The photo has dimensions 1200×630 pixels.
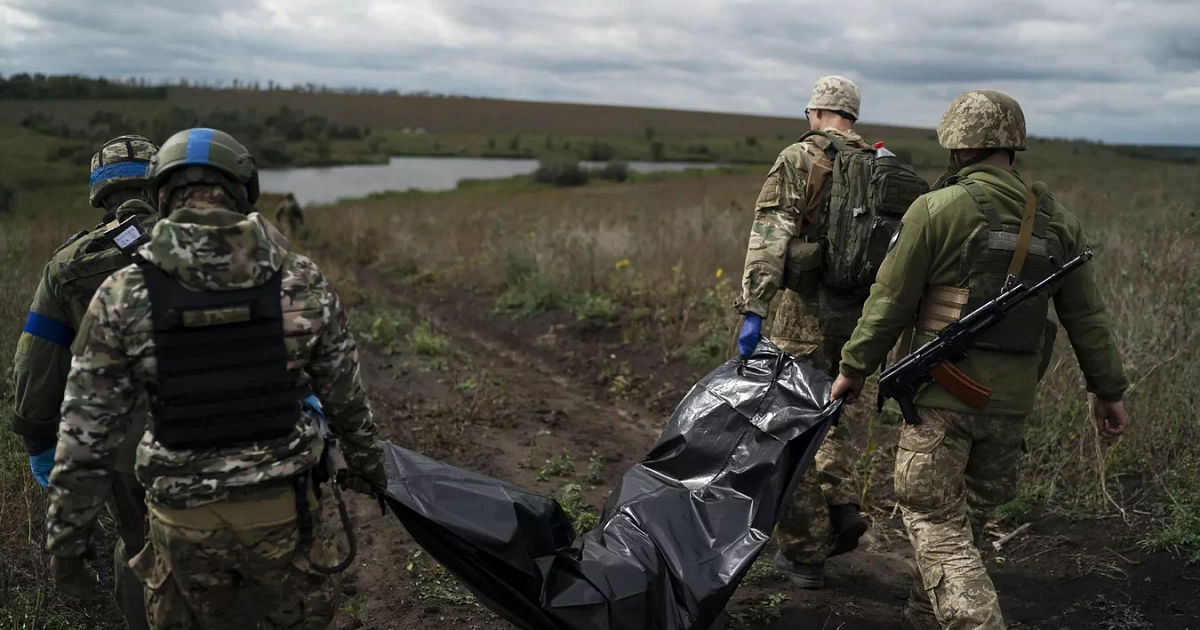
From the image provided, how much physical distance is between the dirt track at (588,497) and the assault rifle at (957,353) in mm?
1176

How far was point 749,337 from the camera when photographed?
3678 mm

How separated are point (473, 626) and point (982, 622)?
195 cm

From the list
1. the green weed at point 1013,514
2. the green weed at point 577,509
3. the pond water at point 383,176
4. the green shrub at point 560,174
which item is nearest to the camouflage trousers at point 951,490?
the green weed at point 1013,514

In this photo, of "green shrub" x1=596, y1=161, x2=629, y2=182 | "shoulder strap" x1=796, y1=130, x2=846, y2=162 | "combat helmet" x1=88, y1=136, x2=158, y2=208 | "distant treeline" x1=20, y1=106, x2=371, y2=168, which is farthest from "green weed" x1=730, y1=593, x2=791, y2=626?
"green shrub" x1=596, y1=161, x2=629, y2=182

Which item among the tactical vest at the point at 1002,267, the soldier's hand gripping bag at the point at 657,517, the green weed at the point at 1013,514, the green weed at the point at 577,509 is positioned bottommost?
the green weed at the point at 577,509

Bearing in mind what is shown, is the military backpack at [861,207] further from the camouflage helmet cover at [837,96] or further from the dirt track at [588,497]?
the dirt track at [588,497]

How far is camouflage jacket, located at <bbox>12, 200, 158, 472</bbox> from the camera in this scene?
2.64 metres

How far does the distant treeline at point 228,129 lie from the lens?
2486 cm

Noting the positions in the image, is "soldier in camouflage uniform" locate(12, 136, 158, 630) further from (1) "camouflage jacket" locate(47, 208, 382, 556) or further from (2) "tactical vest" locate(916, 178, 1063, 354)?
(2) "tactical vest" locate(916, 178, 1063, 354)

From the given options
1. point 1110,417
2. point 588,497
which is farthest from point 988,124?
point 588,497

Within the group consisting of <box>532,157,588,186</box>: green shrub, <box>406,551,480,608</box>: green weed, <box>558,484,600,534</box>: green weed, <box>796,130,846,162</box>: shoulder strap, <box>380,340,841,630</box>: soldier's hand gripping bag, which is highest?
<box>796,130,846,162</box>: shoulder strap

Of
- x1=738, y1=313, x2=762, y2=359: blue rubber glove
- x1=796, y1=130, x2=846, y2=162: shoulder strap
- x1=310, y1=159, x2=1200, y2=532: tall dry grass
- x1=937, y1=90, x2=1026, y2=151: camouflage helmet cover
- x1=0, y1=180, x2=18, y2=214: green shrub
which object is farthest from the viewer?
x1=0, y1=180, x2=18, y2=214: green shrub

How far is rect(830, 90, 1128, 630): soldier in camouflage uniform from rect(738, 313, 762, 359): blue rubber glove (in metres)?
0.56

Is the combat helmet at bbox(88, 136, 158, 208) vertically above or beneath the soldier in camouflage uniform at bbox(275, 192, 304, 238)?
above
